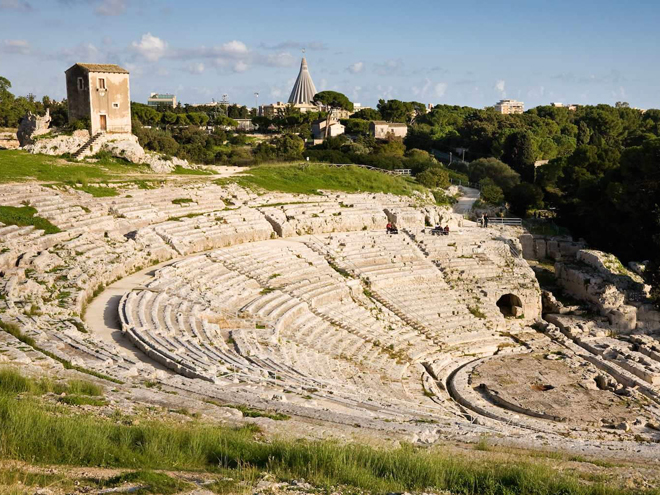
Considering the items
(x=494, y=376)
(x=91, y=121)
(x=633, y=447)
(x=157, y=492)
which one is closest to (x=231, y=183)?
(x=91, y=121)

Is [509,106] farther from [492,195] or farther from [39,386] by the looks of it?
[39,386]

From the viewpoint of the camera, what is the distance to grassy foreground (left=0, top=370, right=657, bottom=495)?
7.11m

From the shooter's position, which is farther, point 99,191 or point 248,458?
point 99,191

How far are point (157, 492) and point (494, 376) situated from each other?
15.5 m

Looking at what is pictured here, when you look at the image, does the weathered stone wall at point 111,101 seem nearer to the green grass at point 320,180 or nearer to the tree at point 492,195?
the green grass at point 320,180

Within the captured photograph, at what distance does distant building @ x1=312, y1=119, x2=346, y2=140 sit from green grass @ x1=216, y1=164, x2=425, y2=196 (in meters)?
25.2

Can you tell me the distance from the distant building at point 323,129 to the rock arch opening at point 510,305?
1474 inches

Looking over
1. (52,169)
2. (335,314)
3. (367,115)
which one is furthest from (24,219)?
(367,115)

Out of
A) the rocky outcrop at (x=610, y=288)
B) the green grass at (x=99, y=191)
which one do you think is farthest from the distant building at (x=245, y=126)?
the rocky outcrop at (x=610, y=288)

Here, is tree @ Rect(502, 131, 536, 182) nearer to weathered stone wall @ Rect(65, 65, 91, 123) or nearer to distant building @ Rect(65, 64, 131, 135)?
distant building @ Rect(65, 64, 131, 135)

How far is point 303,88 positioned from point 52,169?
80.5m

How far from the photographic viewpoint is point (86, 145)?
3128 centimetres

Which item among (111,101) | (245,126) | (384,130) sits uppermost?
(245,126)

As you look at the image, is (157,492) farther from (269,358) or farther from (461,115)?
(461,115)
